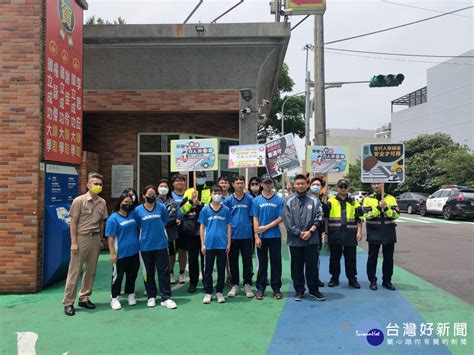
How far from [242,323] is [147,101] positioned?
6858 millimetres

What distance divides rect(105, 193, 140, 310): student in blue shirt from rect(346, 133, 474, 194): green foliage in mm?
24657

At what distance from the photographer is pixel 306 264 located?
19.3 ft

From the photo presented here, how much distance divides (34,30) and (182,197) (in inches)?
144

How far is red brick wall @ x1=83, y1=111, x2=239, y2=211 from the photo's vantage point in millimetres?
10695

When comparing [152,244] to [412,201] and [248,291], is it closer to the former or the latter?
[248,291]

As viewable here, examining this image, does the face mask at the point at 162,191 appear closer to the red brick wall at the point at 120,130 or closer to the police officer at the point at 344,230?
the police officer at the point at 344,230

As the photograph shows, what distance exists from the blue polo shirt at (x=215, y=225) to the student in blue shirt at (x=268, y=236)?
49cm

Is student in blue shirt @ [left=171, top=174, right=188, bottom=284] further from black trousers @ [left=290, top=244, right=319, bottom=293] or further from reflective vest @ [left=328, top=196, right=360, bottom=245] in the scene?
reflective vest @ [left=328, top=196, right=360, bottom=245]

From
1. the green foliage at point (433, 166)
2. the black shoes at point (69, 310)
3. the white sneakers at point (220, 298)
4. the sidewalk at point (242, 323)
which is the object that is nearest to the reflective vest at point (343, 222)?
the sidewalk at point (242, 323)

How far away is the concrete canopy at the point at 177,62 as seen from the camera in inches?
389

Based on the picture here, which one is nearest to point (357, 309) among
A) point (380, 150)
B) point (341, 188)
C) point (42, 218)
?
point (341, 188)

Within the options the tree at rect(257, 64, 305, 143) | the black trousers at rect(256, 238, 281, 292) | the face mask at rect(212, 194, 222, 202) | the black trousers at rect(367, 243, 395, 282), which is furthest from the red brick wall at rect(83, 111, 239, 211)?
the tree at rect(257, 64, 305, 143)

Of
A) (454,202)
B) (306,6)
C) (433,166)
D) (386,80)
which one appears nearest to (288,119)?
(433,166)

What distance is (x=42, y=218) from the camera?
6414 millimetres
